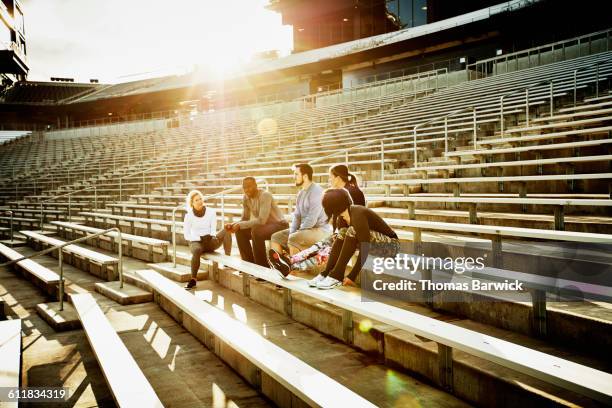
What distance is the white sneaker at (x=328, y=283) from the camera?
11.2 feet

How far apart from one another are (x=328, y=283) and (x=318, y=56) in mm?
25174

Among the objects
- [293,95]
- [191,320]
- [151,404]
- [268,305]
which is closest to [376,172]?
[268,305]

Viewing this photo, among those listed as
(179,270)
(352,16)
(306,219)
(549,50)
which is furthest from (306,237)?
(352,16)

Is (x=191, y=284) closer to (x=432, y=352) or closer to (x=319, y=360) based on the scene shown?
(x=319, y=360)

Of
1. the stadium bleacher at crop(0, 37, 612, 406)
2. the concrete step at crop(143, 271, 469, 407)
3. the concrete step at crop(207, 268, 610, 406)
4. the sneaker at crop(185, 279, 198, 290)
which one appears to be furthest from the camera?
the sneaker at crop(185, 279, 198, 290)

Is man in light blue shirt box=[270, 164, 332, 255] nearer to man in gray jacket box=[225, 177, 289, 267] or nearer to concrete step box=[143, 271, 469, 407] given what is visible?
man in gray jacket box=[225, 177, 289, 267]

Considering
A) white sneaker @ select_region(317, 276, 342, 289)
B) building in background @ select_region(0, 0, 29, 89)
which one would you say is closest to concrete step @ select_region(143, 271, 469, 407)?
white sneaker @ select_region(317, 276, 342, 289)

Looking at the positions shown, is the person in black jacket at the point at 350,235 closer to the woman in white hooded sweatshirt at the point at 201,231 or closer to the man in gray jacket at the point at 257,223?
the man in gray jacket at the point at 257,223

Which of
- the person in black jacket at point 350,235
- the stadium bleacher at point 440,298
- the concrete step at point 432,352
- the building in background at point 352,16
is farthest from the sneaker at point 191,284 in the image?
→ the building in background at point 352,16

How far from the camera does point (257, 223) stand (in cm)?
481

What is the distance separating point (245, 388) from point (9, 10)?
28.5 meters

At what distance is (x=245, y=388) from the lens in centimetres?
303

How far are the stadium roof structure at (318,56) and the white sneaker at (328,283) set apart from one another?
19.2m

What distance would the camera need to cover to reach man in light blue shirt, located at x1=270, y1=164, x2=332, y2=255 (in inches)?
168
